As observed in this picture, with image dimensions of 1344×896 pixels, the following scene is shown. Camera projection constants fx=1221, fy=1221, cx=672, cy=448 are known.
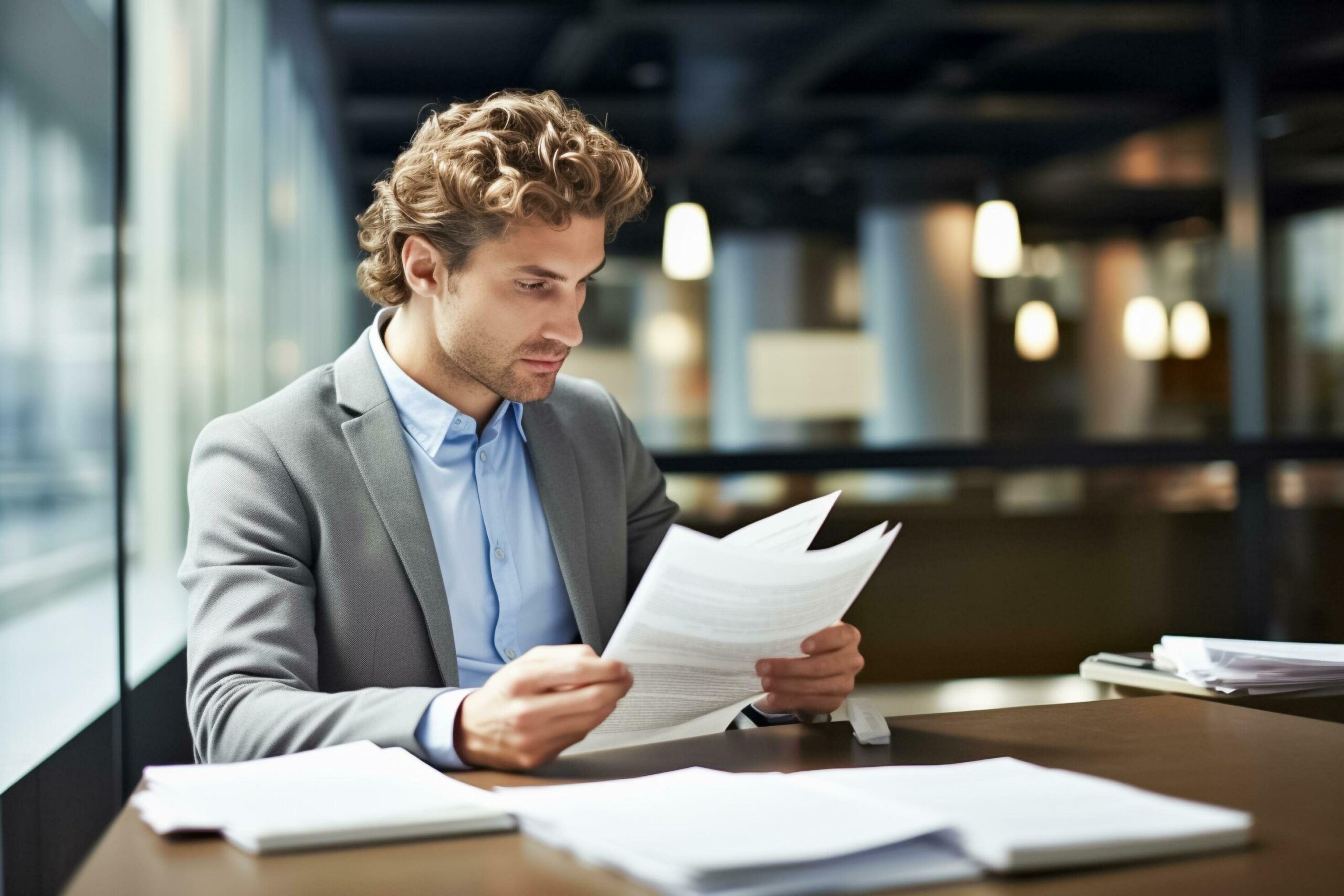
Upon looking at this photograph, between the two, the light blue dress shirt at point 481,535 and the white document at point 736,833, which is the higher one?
the light blue dress shirt at point 481,535

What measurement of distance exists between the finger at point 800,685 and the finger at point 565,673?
0.23 metres

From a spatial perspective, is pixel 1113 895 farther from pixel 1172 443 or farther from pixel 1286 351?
pixel 1286 351

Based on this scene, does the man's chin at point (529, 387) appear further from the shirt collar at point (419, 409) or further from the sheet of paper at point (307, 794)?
the sheet of paper at point (307, 794)

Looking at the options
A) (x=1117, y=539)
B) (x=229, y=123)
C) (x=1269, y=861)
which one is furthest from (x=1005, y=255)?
(x=1269, y=861)

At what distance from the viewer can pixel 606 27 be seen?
17.9ft

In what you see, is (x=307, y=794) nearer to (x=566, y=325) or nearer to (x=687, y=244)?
(x=566, y=325)

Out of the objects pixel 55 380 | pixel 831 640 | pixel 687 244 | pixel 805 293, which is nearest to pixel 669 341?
pixel 805 293

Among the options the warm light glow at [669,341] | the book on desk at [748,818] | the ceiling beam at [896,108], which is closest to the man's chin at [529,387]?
the book on desk at [748,818]

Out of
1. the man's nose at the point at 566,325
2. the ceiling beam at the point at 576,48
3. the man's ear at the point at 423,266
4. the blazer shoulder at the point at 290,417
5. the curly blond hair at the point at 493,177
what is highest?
the ceiling beam at the point at 576,48

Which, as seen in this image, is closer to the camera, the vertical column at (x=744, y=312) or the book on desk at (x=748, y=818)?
the book on desk at (x=748, y=818)

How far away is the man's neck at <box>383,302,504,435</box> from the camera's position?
5.08 feet

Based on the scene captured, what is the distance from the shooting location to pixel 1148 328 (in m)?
8.60

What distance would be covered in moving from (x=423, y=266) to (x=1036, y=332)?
25.9ft

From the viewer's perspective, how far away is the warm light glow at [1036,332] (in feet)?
28.9
